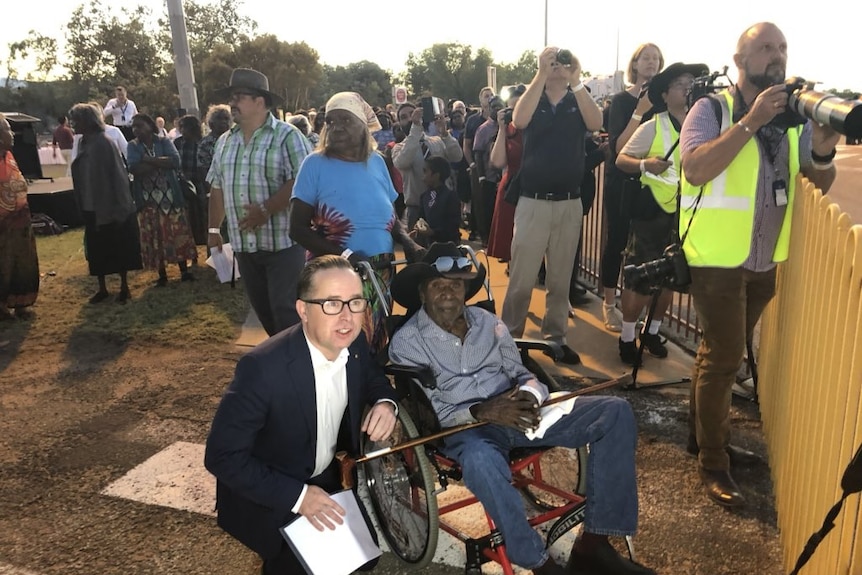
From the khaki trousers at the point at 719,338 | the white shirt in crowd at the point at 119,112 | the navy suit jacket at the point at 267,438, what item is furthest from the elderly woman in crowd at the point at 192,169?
the khaki trousers at the point at 719,338

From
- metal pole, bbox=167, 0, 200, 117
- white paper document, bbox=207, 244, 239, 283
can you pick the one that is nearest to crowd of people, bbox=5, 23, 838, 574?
white paper document, bbox=207, 244, 239, 283

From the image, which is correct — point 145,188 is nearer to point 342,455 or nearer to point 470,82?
point 342,455

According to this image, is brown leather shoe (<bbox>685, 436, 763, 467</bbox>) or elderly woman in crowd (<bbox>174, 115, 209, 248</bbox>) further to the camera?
elderly woman in crowd (<bbox>174, 115, 209, 248</bbox>)

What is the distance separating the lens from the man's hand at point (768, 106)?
243 centimetres

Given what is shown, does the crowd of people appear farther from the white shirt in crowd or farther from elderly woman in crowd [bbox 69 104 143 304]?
the white shirt in crowd

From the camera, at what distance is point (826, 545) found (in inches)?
73.3

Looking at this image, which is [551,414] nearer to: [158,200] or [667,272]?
[667,272]

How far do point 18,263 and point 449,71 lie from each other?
70.6 metres

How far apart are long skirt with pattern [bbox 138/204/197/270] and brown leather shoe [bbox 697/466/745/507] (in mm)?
6045

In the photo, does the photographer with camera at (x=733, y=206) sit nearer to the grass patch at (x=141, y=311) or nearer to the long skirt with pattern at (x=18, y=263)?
the grass patch at (x=141, y=311)

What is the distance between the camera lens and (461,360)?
281cm

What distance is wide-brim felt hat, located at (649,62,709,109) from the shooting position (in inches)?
161

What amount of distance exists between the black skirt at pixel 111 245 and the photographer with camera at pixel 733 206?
5575 millimetres

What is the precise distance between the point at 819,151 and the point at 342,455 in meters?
2.45
